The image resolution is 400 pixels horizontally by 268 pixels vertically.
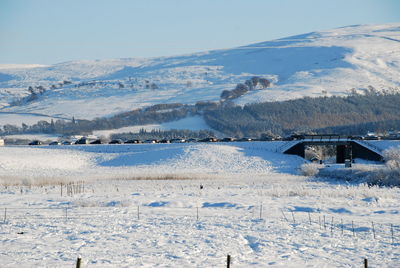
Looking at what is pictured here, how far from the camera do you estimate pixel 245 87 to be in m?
188

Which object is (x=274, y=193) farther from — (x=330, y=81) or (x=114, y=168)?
(x=330, y=81)

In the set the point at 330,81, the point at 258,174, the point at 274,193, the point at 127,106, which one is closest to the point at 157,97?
the point at 127,106

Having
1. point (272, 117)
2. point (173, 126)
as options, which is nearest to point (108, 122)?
point (173, 126)

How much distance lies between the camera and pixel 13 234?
24.4m

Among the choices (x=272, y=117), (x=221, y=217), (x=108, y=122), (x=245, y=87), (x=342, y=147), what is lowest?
(x=221, y=217)

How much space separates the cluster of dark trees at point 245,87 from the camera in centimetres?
17762

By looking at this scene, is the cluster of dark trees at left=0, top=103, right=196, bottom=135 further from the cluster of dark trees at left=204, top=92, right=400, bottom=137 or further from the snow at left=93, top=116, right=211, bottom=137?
the cluster of dark trees at left=204, top=92, right=400, bottom=137

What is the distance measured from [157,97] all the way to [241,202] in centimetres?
16224

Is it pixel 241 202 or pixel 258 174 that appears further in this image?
pixel 258 174

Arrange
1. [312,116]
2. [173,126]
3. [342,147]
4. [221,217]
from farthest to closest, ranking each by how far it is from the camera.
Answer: [173,126] < [312,116] < [342,147] < [221,217]

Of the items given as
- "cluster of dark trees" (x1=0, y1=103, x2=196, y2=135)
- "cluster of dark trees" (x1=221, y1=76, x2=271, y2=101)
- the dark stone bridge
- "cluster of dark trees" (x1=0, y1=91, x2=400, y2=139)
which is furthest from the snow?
the dark stone bridge

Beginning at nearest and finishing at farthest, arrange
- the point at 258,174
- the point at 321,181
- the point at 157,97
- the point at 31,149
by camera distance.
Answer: the point at 321,181 → the point at 258,174 → the point at 31,149 → the point at 157,97

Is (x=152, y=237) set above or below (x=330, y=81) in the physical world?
below

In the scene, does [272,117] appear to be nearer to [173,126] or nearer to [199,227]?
[173,126]
